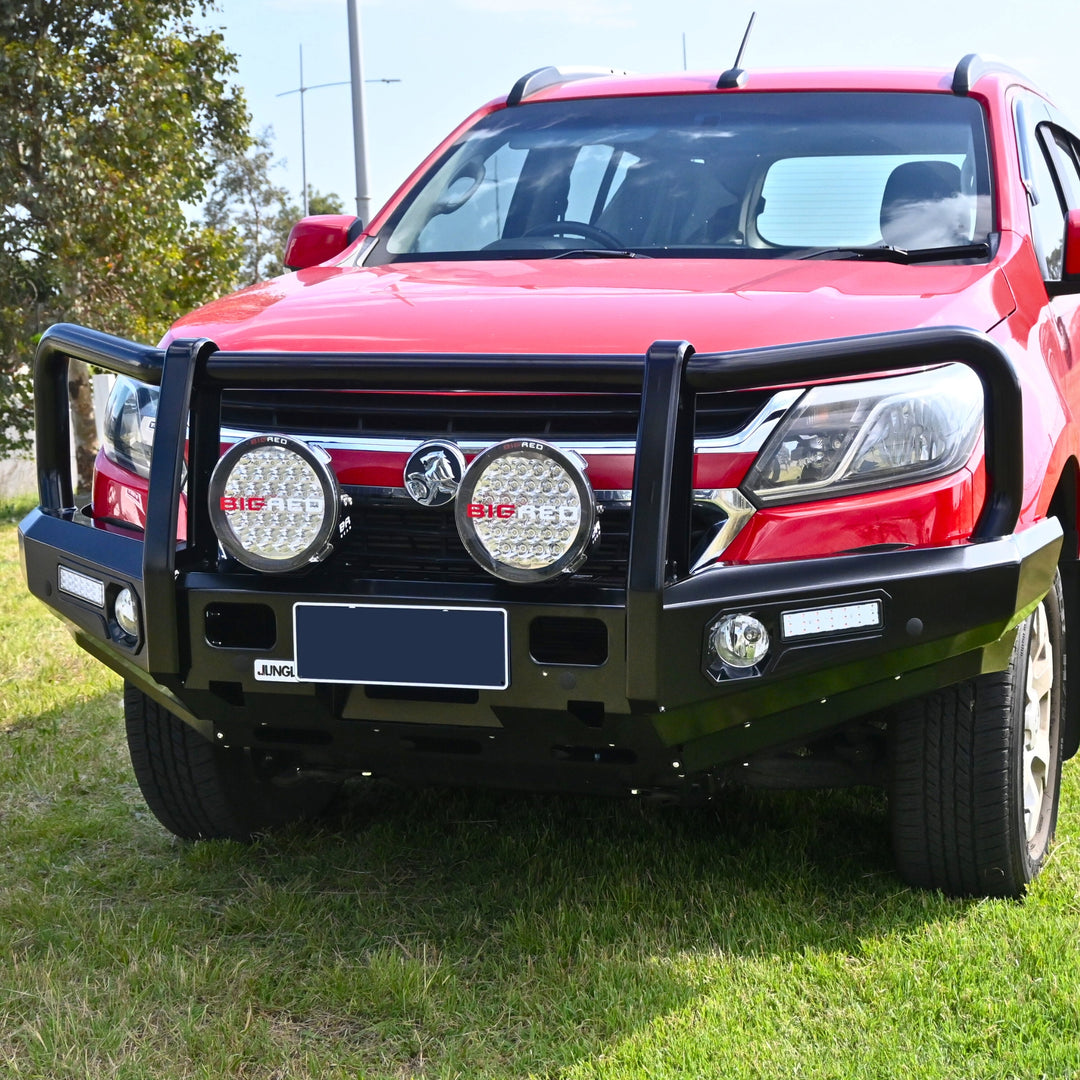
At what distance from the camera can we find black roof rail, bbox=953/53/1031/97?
3789 millimetres

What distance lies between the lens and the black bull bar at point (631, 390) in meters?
2.38

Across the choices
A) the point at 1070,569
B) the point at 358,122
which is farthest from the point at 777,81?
the point at 358,122

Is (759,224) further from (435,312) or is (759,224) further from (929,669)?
(929,669)

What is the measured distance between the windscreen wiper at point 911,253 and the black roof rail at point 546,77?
57.3 inches

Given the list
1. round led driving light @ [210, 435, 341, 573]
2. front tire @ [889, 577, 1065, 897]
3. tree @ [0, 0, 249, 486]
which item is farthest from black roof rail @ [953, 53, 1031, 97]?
tree @ [0, 0, 249, 486]

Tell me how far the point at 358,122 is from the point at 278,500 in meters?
14.5

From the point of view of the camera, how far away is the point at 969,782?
286cm

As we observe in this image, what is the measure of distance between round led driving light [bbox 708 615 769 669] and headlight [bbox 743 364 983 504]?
0.23 metres

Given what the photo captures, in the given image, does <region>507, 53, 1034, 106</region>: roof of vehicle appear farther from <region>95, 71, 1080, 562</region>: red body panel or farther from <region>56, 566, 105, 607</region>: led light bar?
<region>56, 566, 105, 607</region>: led light bar

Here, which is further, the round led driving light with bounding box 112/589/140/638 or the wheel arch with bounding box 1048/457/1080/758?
the wheel arch with bounding box 1048/457/1080/758

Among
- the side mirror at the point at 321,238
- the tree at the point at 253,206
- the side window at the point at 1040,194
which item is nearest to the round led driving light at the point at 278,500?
the side mirror at the point at 321,238

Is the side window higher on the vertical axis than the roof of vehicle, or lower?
lower

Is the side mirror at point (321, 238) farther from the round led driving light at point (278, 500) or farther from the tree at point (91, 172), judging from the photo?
the tree at point (91, 172)

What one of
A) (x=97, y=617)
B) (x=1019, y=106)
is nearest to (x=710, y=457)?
(x=97, y=617)
